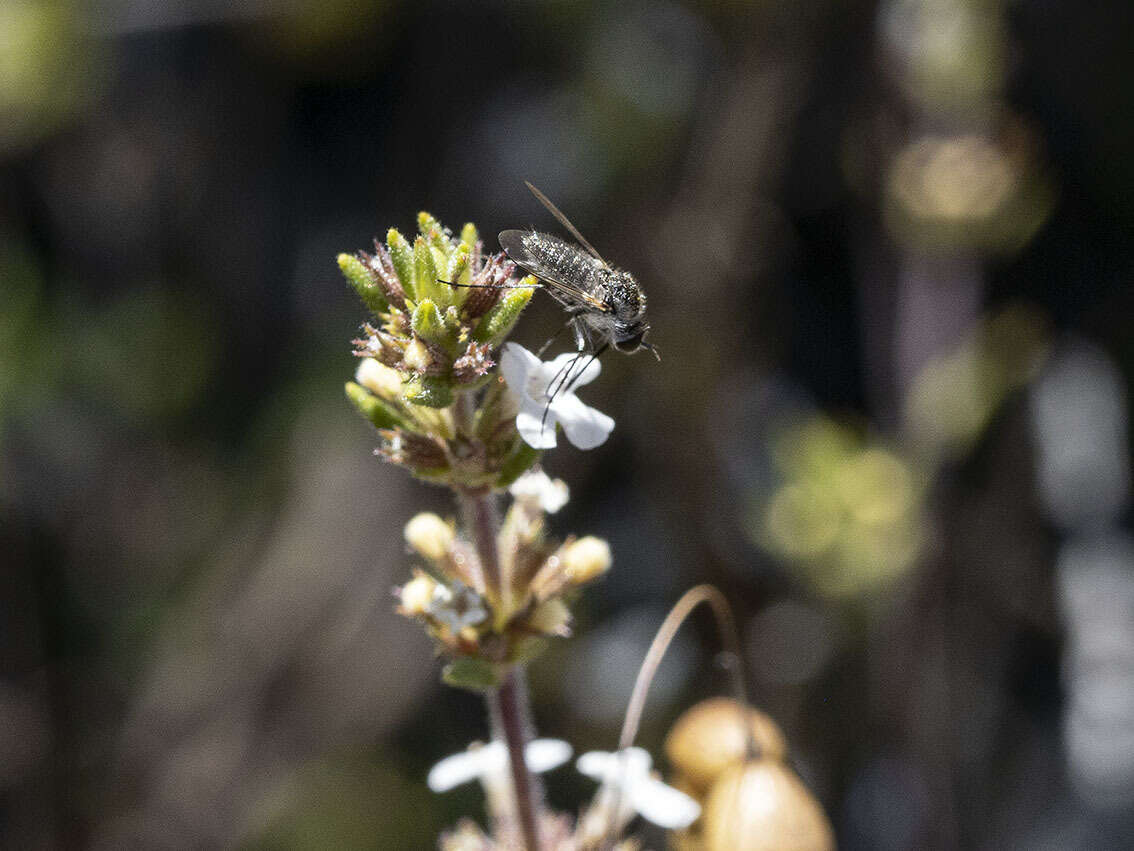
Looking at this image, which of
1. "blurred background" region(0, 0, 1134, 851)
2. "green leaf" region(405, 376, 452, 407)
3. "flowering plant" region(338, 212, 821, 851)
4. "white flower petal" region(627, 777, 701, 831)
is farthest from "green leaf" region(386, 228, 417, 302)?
"blurred background" region(0, 0, 1134, 851)

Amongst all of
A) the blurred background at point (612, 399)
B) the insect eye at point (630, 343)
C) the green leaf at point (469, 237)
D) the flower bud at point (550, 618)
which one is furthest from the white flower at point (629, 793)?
the blurred background at point (612, 399)

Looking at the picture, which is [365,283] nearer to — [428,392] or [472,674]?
[428,392]

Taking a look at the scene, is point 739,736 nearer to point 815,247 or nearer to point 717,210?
point 717,210

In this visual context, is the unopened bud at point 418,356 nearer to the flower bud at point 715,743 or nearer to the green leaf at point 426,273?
the green leaf at point 426,273

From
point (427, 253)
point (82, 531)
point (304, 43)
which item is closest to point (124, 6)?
point (304, 43)

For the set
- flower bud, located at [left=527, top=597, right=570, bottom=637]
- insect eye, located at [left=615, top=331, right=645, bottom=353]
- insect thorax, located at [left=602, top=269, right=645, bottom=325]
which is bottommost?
flower bud, located at [left=527, top=597, right=570, bottom=637]

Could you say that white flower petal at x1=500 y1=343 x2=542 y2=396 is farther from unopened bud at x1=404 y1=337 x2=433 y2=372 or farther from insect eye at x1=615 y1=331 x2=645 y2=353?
insect eye at x1=615 y1=331 x2=645 y2=353
